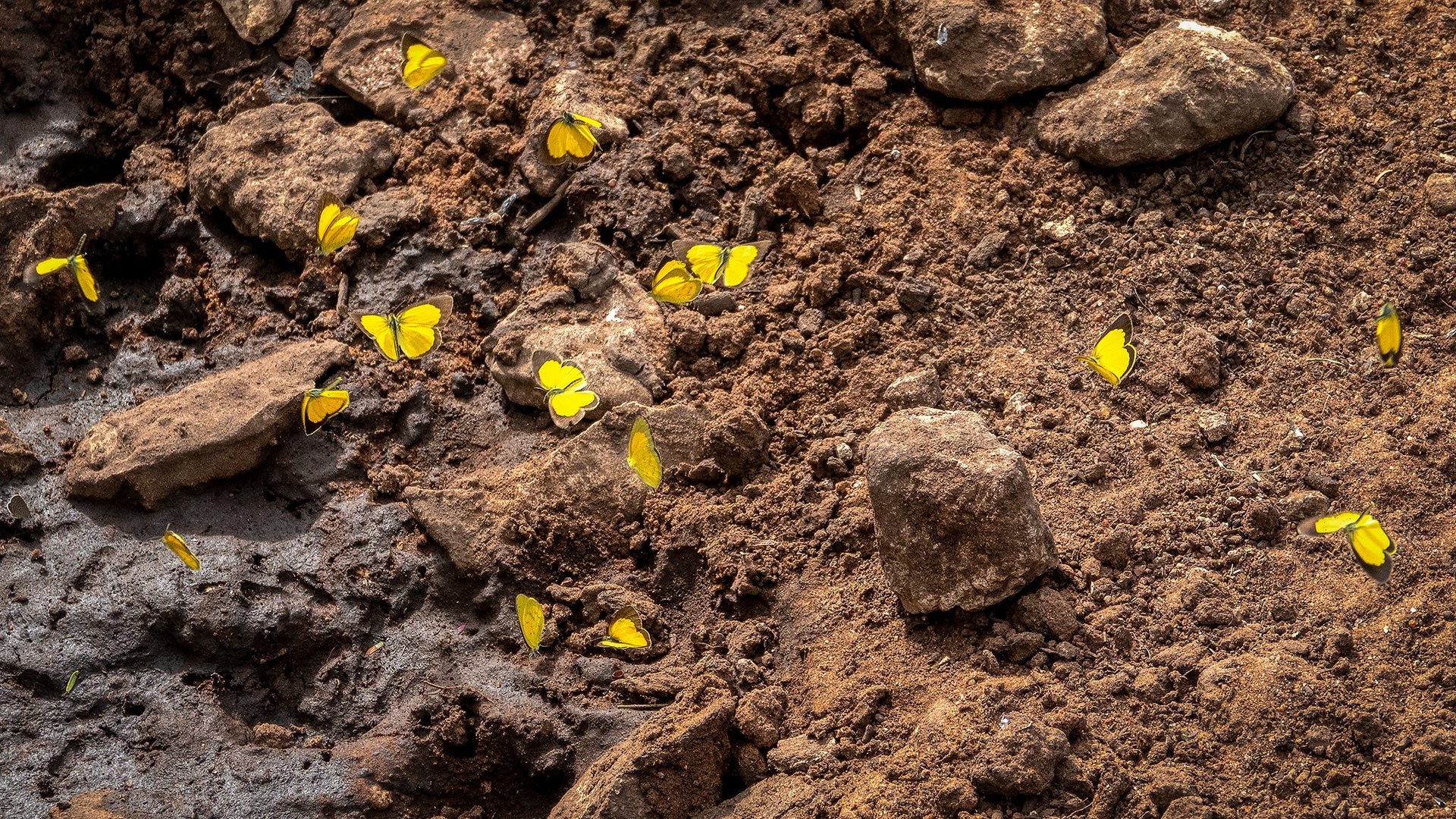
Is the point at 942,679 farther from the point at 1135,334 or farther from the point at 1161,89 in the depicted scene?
the point at 1161,89

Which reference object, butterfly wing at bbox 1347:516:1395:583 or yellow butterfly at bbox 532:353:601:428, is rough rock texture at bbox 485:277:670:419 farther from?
butterfly wing at bbox 1347:516:1395:583

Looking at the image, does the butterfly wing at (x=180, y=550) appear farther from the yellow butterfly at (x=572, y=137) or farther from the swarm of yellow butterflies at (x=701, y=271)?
the yellow butterfly at (x=572, y=137)

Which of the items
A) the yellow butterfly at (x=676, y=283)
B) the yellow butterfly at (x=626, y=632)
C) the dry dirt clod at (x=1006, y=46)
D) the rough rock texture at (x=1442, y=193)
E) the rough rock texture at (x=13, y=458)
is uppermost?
the dry dirt clod at (x=1006, y=46)

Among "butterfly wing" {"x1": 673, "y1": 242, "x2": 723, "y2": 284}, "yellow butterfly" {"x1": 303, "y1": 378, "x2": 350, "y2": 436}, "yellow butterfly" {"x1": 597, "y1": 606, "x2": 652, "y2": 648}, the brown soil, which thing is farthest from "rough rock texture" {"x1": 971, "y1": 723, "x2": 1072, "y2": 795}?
"yellow butterfly" {"x1": 303, "y1": 378, "x2": 350, "y2": 436}

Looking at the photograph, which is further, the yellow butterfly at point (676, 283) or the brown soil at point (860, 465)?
the yellow butterfly at point (676, 283)

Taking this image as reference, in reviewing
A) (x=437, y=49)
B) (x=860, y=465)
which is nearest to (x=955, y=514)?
(x=860, y=465)

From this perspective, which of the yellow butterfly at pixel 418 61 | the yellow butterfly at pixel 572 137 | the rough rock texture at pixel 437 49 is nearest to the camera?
the yellow butterfly at pixel 572 137

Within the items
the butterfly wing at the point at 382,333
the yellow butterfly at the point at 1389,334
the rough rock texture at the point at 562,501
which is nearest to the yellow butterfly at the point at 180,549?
the rough rock texture at the point at 562,501
